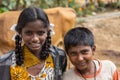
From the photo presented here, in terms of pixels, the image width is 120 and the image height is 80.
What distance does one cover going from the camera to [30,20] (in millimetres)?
2859

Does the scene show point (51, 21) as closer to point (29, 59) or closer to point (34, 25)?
point (29, 59)

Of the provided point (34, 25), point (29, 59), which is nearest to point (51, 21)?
point (29, 59)

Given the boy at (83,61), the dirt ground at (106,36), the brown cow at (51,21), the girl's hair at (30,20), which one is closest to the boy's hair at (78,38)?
the boy at (83,61)

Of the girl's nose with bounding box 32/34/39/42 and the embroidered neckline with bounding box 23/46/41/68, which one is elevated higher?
the girl's nose with bounding box 32/34/39/42

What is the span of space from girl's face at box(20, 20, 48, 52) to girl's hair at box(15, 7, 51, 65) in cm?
3

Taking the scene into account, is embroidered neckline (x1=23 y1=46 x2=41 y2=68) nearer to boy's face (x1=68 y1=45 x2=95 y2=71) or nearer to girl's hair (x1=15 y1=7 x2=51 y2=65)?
girl's hair (x1=15 y1=7 x2=51 y2=65)

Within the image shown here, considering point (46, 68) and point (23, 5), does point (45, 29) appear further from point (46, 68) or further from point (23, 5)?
point (23, 5)

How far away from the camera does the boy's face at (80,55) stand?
2895mm

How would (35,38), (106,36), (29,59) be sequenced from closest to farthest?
1. (35,38)
2. (29,59)
3. (106,36)

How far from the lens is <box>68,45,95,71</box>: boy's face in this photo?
289 cm

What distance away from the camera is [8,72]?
9.88 feet

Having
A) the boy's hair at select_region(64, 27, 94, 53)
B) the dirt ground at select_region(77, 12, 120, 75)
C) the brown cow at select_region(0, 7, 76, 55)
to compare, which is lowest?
the dirt ground at select_region(77, 12, 120, 75)

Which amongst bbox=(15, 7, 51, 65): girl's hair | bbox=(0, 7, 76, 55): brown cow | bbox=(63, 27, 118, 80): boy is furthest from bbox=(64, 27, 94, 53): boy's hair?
bbox=(0, 7, 76, 55): brown cow

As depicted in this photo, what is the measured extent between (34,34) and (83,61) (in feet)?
1.39
